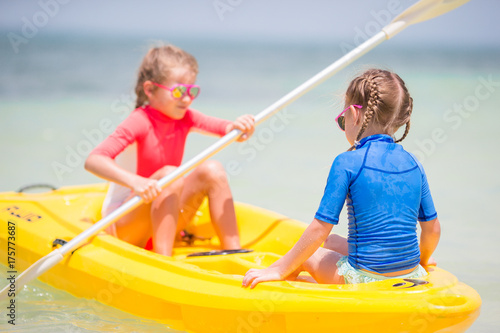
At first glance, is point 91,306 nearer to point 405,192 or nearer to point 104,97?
point 405,192

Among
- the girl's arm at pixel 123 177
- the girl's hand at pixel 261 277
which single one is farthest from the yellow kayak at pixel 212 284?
the girl's arm at pixel 123 177

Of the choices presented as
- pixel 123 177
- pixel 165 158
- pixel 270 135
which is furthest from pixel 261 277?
pixel 270 135

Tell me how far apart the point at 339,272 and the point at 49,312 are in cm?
123

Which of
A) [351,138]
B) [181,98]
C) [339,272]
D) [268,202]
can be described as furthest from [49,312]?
[268,202]

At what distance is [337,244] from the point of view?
2234 millimetres

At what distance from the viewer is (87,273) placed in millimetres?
2504

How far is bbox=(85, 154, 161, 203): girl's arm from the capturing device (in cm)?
244

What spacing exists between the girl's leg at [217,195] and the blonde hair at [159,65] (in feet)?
1.42

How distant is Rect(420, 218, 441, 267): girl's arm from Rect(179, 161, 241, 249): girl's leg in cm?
94

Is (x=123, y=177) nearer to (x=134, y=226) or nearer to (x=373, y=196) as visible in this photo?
(x=134, y=226)

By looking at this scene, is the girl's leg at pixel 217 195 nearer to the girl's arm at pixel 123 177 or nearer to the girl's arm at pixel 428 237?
the girl's arm at pixel 123 177

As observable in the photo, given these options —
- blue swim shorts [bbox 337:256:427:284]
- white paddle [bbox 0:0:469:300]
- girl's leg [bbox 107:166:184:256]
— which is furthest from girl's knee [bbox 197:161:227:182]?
blue swim shorts [bbox 337:256:427:284]

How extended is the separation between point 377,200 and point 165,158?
123cm

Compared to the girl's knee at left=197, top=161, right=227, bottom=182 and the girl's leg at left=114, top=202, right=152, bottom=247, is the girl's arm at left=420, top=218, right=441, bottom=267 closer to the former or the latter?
the girl's knee at left=197, top=161, right=227, bottom=182
